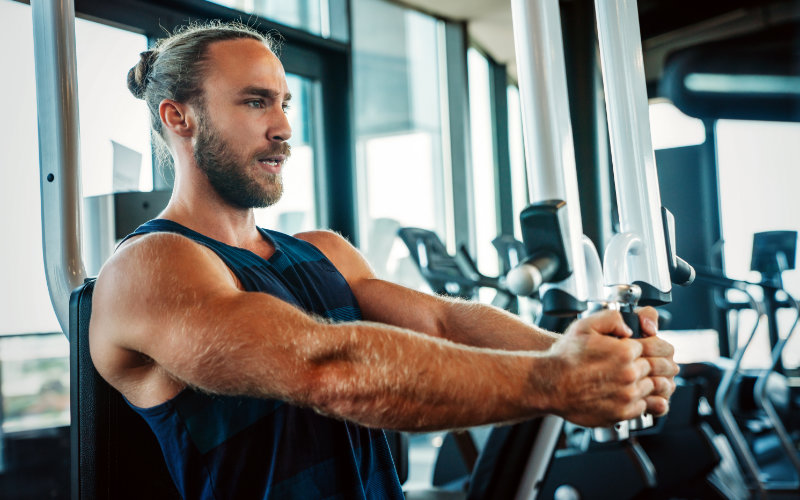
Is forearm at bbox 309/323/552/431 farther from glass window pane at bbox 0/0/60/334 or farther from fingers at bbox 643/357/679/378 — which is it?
glass window pane at bbox 0/0/60/334

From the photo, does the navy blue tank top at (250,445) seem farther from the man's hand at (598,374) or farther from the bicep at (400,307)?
the man's hand at (598,374)

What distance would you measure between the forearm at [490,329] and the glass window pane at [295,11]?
2.32 metres

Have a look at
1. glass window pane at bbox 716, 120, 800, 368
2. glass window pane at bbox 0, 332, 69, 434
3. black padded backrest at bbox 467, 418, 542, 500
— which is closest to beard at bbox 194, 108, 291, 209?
black padded backrest at bbox 467, 418, 542, 500

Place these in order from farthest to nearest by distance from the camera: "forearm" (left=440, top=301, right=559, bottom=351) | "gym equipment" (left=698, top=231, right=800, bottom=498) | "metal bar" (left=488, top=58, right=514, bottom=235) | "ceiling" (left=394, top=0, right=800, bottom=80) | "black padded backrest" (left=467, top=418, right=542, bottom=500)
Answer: "metal bar" (left=488, top=58, right=514, bottom=235) → "ceiling" (left=394, top=0, right=800, bottom=80) → "gym equipment" (left=698, top=231, right=800, bottom=498) → "black padded backrest" (left=467, top=418, right=542, bottom=500) → "forearm" (left=440, top=301, right=559, bottom=351)

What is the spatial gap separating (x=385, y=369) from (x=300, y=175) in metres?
3.18

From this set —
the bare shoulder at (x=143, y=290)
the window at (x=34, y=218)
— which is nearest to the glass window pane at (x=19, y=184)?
the window at (x=34, y=218)

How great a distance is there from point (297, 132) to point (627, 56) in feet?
9.68

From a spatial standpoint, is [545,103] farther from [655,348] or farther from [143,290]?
[143,290]

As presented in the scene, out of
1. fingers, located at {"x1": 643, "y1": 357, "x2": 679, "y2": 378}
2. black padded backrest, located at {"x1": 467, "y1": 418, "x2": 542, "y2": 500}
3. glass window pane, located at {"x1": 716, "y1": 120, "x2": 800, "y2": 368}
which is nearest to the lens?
fingers, located at {"x1": 643, "y1": 357, "x2": 679, "y2": 378}

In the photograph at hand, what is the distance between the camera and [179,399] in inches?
46.7

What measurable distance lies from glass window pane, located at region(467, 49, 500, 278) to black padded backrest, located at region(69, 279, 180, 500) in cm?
462

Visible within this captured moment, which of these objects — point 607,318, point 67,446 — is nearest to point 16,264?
point 67,446

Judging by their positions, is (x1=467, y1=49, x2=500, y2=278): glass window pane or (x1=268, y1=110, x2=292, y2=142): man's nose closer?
(x1=268, y1=110, x2=292, y2=142): man's nose

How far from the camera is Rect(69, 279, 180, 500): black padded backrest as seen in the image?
1194 mm
